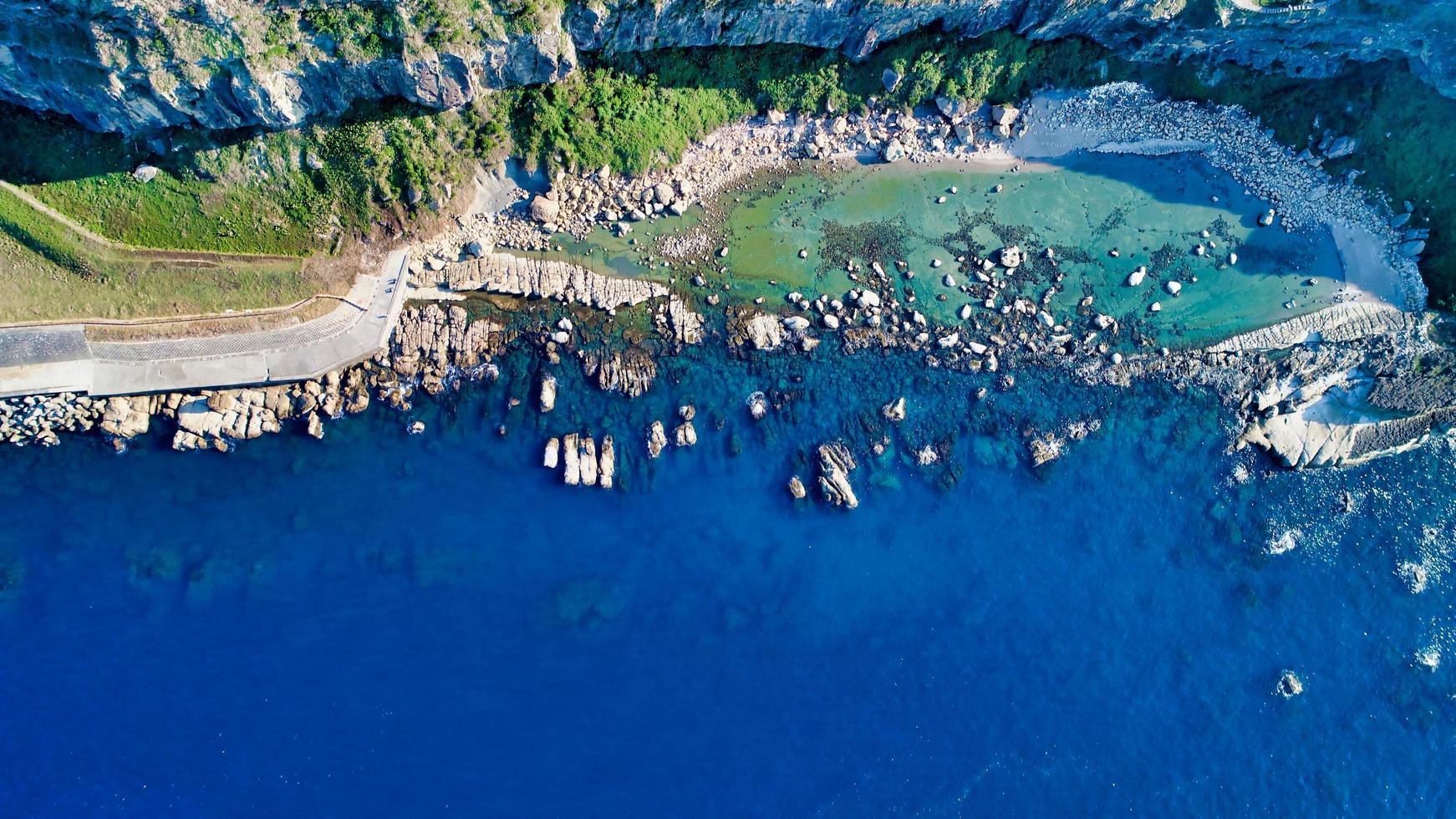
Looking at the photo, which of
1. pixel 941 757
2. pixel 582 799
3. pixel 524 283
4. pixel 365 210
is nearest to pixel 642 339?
pixel 524 283

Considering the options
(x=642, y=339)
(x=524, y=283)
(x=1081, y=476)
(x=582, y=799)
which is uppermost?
(x=524, y=283)

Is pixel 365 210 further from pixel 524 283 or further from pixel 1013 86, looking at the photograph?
pixel 1013 86

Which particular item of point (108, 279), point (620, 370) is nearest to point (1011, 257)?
point (620, 370)

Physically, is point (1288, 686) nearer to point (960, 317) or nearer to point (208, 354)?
point (960, 317)

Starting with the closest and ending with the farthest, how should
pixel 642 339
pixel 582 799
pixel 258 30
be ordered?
pixel 258 30 → pixel 582 799 → pixel 642 339

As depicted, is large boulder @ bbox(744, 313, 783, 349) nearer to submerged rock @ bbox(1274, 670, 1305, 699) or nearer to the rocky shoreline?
the rocky shoreline

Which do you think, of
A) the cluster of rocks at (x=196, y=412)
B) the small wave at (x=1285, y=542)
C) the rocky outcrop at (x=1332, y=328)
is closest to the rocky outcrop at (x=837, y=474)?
the rocky outcrop at (x=1332, y=328)
